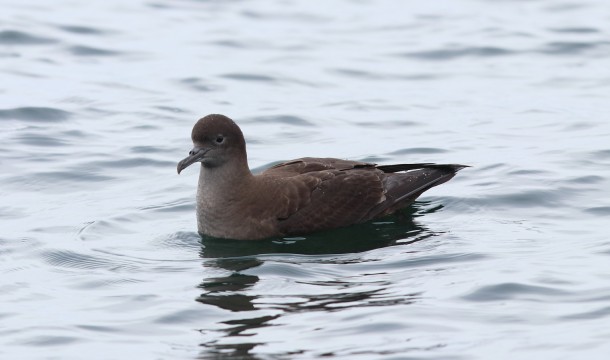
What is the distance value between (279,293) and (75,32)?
12501 millimetres

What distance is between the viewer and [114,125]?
16.4 m

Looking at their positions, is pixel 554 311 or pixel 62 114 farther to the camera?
pixel 62 114

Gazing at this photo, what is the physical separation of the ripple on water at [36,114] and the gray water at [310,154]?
39mm

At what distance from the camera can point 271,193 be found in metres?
11.4

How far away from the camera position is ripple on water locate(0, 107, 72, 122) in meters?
16.5

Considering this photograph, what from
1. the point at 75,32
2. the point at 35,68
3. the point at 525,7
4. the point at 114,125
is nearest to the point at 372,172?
the point at 114,125

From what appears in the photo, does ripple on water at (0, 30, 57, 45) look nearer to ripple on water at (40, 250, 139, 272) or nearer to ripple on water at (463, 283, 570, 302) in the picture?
ripple on water at (40, 250, 139, 272)

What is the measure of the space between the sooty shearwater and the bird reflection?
Result: 4.8 inches

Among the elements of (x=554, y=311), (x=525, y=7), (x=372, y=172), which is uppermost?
(x=525, y=7)

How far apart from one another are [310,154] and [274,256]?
4.32 m

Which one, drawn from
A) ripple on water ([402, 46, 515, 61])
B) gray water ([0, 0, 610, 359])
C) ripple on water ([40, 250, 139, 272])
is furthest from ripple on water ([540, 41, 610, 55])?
ripple on water ([40, 250, 139, 272])

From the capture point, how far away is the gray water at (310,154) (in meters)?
8.97

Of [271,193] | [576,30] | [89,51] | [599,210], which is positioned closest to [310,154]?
[271,193]

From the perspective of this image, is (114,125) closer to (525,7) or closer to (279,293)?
(279,293)
